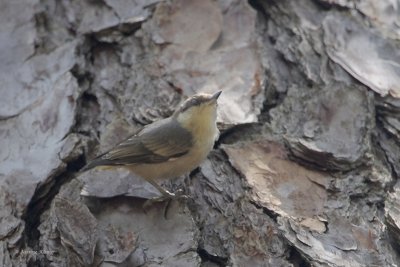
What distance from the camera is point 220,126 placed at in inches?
148

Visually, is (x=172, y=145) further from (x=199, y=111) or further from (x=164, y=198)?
(x=164, y=198)

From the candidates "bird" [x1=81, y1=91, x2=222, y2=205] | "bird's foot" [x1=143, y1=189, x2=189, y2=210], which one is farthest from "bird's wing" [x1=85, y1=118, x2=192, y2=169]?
"bird's foot" [x1=143, y1=189, x2=189, y2=210]

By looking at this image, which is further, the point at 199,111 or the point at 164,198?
the point at 199,111

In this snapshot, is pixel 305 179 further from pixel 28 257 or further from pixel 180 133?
pixel 28 257

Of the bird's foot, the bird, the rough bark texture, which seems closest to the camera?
the rough bark texture

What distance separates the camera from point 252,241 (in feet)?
10.7

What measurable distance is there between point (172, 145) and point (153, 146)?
0.12 meters

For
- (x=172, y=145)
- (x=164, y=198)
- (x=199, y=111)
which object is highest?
(x=199, y=111)

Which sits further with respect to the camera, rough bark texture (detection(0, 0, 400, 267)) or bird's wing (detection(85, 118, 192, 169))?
bird's wing (detection(85, 118, 192, 169))

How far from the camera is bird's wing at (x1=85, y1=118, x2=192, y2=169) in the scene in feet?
12.3

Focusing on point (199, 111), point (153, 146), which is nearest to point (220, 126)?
point (199, 111)

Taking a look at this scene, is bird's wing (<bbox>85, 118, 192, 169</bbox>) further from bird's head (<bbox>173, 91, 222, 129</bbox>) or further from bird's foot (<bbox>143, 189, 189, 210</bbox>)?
bird's foot (<bbox>143, 189, 189, 210</bbox>)

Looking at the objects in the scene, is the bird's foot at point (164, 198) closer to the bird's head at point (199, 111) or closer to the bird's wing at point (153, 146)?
the bird's wing at point (153, 146)

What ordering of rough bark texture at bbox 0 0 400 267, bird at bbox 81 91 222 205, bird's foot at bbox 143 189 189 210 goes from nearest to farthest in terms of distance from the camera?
rough bark texture at bbox 0 0 400 267
bird's foot at bbox 143 189 189 210
bird at bbox 81 91 222 205
